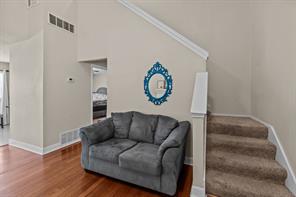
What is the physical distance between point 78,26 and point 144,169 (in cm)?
381

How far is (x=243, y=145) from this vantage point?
2.15 metres

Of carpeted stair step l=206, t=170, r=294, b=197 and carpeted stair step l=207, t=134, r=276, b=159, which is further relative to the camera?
carpeted stair step l=207, t=134, r=276, b=159

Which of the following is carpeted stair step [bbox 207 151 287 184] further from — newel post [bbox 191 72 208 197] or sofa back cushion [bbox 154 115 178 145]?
sofa back cushion [bbox 154 115 178 145]

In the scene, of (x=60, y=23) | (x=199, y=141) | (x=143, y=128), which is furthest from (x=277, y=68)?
(x=60, y=23)

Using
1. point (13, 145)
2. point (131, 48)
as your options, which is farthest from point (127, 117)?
point (13, 145)

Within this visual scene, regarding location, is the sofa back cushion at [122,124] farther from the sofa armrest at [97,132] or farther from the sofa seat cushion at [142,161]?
the sofa seat cushion at [142,161]

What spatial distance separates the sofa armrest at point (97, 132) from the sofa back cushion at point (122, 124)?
0.09 metres

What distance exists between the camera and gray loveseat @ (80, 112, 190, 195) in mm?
1900

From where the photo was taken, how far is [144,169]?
1.96m

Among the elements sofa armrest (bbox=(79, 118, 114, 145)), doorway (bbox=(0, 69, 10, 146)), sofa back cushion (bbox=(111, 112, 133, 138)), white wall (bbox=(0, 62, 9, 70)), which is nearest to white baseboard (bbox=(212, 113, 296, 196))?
sofa back cushion (bbox=(111, 112, 133, 138))

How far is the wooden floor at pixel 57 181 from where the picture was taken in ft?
6.57

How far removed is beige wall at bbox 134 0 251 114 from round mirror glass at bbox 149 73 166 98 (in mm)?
1414

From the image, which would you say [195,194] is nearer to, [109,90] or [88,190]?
[88,190]

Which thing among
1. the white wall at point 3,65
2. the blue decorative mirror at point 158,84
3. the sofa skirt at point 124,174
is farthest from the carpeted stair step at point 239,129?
the white wall at point 3,65
